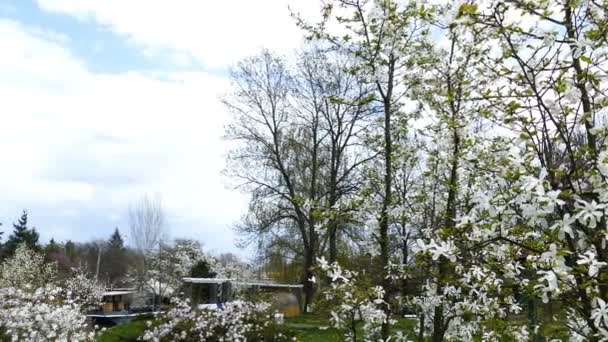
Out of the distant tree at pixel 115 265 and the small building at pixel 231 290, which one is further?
the distant tree at pixel 115 265

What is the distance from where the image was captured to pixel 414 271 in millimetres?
5285

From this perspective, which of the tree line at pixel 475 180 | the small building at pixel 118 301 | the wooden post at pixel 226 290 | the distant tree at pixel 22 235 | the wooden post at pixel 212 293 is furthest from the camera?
the distant tree at pixel 22 235

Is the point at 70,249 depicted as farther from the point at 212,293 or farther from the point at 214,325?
the point at 214,325

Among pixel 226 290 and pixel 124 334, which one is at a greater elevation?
pixel 226 290

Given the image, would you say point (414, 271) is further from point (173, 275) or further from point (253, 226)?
point (173, 275)

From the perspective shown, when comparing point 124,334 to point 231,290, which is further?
point 231,290

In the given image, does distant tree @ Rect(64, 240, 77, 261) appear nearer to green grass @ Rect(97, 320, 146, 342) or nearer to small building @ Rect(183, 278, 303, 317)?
small building @ Rect(183, 278, 303, 317)

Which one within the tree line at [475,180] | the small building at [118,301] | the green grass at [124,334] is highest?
the tree line at [475,180]

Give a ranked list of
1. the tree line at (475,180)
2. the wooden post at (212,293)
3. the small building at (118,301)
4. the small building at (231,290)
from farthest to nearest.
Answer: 1. the small building at (118,301)
2. the wooden post at (212,293)
3. the small building at (231,290)
4. the tree line at (475,180)

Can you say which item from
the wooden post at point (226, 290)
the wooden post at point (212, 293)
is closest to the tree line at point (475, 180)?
the wooden post at point (226, 290)

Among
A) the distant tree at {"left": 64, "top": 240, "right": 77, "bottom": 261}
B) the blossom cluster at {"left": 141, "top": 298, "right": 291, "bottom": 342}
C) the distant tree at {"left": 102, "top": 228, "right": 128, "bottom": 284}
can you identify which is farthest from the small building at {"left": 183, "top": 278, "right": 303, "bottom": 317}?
the distant tree at {"left": 64, "top": 240, "right": 77, "bottom": 261}

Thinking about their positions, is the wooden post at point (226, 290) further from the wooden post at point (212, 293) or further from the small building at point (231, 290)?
the wooden post at point (212, 293)

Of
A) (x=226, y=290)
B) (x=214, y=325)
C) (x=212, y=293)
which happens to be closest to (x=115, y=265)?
(x=212, y=293)

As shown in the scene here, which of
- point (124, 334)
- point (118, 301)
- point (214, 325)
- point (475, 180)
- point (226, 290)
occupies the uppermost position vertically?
point (475, 180)
